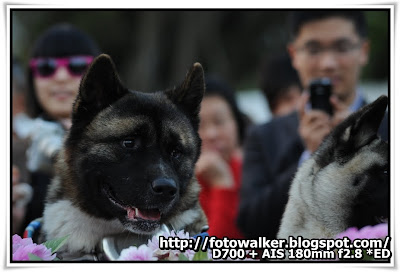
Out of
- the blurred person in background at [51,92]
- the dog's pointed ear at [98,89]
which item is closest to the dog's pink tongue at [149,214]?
the dog's pointed ear at [98,89]

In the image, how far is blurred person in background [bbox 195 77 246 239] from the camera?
11.1ft

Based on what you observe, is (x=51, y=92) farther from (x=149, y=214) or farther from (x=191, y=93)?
(x=149, y=214)

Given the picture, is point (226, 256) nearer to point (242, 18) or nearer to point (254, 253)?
point (254, 253)

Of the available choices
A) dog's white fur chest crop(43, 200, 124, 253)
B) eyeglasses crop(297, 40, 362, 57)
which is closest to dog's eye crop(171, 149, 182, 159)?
dog's white fur chest crop(43, 200, 124, 253)

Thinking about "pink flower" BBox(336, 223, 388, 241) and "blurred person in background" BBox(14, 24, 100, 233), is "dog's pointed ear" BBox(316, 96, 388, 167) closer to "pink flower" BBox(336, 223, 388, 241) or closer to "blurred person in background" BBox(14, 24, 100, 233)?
"pink flower" BBox(336, 223, 388, 241)

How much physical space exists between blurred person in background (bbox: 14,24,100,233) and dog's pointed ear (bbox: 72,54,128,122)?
1.33ft

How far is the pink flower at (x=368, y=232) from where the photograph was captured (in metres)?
2.30

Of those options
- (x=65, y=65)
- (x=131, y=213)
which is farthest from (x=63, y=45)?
(x=131, y=213)

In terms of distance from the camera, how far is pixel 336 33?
3.29 meters

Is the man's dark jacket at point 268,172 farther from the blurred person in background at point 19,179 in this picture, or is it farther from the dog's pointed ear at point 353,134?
the blurred person in background at point 19,179

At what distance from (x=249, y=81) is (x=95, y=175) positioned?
12.7 meters

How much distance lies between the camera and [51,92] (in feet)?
10.5

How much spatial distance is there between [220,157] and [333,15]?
1705 mm
